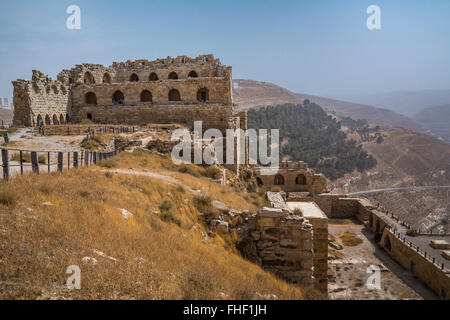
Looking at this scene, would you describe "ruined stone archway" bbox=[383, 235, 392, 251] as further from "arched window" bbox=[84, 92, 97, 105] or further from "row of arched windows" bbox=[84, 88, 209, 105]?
"arched window" bbox=[84, 92, 97, 105]

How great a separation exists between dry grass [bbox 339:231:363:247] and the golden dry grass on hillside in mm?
17225

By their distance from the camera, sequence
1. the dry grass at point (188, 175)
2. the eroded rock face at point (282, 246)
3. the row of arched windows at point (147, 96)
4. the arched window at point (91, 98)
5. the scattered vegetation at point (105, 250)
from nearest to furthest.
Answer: the scattered vegetation at point (105, 250)
the eroded rock face at point (282, 246)
the dry grass at point (188, 175)
the row of arched windows at point (147, 96)
the arched window at point (91, 98)

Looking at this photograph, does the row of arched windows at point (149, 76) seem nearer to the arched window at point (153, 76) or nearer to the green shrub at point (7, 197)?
the arched window at point (153, 76)

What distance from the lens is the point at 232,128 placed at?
66.9ft

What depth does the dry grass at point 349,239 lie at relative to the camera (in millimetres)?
20544

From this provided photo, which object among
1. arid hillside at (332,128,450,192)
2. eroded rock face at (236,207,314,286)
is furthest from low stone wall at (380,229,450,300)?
arid hillside at (332,128,450,192)

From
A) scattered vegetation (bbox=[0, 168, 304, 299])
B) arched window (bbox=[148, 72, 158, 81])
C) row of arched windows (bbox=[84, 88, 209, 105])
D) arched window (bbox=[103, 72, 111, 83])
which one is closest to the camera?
scattered vegetation (bbox=[0, 168, 304, 299])

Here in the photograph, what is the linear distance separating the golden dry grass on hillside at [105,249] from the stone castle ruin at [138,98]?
1550cm

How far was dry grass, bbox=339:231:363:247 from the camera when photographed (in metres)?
20.5

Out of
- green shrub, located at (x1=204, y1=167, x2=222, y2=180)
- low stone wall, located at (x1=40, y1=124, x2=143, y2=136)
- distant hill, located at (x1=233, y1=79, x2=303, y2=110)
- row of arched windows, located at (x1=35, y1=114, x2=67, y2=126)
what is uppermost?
distant hill, located at (x1=233, y1=79, x2=303, y2=110)

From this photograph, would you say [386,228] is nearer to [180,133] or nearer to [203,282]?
[180,133]

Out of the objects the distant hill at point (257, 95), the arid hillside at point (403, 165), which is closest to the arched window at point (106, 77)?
the arid hillside at point (403, 165)

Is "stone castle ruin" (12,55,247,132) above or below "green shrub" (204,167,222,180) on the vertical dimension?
above

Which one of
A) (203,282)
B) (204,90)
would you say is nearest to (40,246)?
(203,282)
